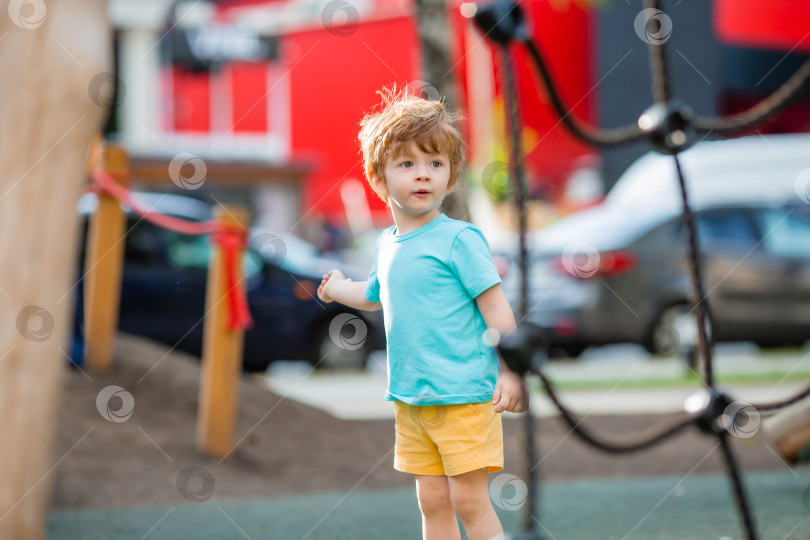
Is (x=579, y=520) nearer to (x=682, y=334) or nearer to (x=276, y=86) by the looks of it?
(x=682, y=334)

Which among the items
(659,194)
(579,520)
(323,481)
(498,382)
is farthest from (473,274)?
(659,194)

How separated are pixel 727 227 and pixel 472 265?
27.7ft

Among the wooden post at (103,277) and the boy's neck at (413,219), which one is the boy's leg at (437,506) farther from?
the wooden post at (103,277)

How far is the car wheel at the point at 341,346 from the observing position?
10156 millimetres

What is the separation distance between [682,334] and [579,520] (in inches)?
246

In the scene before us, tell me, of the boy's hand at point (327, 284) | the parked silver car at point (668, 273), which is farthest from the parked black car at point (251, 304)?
the boy's hand at point (327, 284)

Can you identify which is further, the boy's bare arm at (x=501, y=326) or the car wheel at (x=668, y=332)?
the car wheel at (x=668, y=332)

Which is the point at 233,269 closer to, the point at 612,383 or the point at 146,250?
the point at 612,383

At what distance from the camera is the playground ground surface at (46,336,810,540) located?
155 inches

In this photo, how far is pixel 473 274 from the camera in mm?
2492
